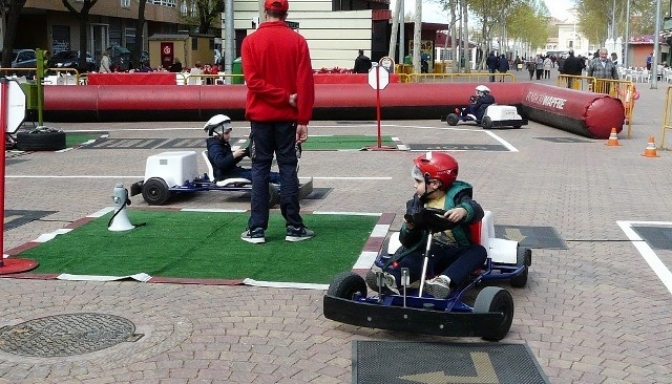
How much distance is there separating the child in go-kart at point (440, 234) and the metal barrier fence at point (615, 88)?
45.8ft

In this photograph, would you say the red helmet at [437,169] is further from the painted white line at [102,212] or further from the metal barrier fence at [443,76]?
the metal barrier fence at [443,76]

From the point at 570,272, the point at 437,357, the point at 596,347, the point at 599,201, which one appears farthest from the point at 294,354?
the point at 599,201

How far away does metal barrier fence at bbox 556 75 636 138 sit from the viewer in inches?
789

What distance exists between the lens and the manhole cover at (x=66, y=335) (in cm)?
539

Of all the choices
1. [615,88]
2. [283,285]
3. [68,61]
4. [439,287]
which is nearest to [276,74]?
[283,285]

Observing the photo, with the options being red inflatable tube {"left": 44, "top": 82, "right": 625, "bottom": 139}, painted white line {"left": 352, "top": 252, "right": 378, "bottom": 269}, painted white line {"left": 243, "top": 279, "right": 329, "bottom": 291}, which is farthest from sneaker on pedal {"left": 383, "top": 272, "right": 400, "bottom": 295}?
red inflatable tube {"left": 44, "top": 82, "right": 625, "bottom": 139}

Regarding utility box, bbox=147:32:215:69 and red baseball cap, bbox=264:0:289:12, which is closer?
red baseball cap, bbox=264:0:289:12

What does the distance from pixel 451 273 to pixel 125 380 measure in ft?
6.96

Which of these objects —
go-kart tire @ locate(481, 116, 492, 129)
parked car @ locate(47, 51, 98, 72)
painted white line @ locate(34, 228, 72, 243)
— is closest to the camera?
painted white line @ locate(34, 228, 72, 243)

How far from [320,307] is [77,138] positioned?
13883 mm

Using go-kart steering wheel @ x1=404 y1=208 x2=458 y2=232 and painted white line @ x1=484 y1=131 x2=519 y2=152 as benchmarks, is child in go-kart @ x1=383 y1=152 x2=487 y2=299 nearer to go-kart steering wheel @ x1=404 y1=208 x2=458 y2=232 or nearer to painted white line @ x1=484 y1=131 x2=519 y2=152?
go-kart steering wheel @ x1=404 y1=208 x2=458 y2=232

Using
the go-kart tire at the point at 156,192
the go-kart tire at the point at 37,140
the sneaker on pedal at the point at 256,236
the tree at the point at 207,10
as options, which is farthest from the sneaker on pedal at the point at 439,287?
the tree at the point at 207,10

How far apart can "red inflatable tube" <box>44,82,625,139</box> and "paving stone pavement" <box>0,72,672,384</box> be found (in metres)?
10.5

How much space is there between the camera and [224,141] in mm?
10398
